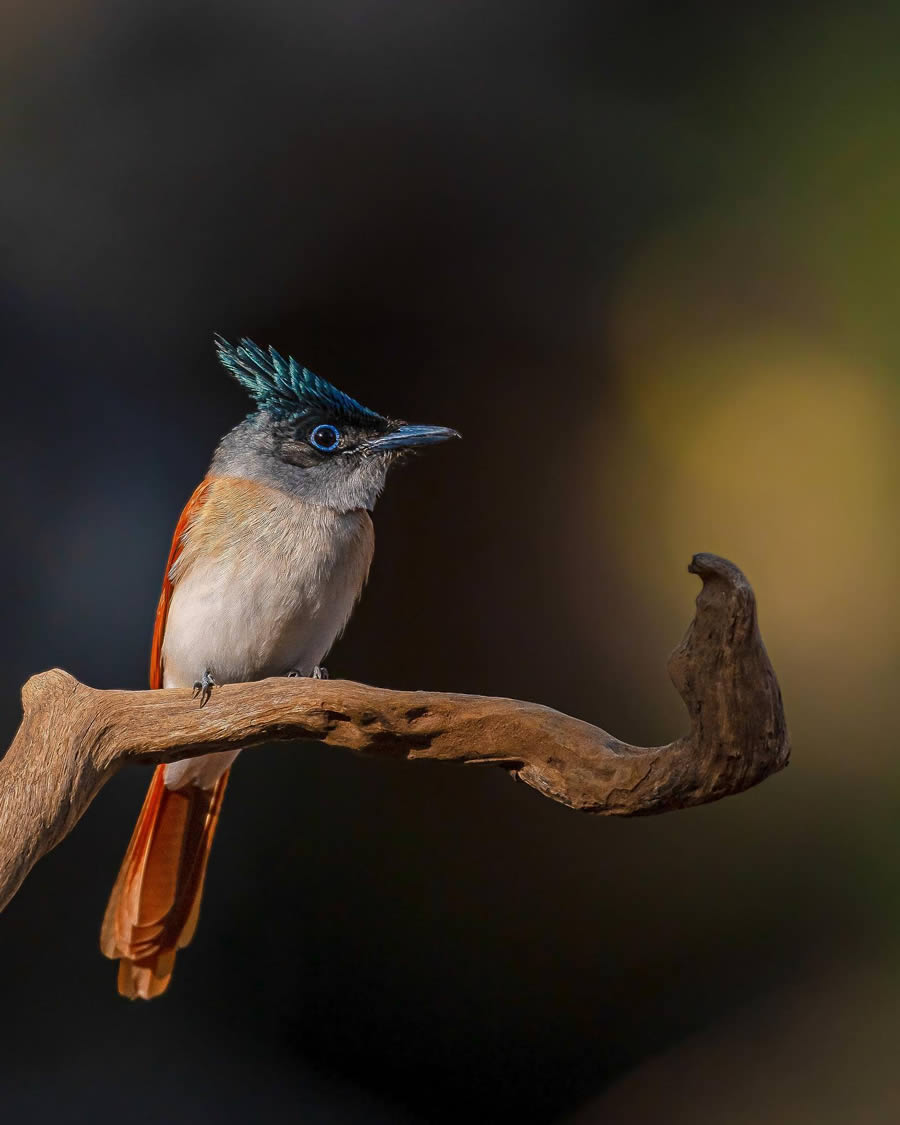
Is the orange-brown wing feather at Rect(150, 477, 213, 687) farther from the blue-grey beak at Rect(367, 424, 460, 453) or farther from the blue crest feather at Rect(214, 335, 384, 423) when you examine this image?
the blue-grey beak at Rect(367, 424, 460, 453)

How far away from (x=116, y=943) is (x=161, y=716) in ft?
1.70

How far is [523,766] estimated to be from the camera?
4.20 feet

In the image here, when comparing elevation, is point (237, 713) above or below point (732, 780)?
below

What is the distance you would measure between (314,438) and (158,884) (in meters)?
0.77

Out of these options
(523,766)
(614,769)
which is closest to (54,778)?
(523,766)

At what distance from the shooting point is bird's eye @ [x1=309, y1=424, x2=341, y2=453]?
1636 millimetres

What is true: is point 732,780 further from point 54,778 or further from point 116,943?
point 116,943

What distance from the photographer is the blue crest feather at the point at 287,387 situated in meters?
1.63

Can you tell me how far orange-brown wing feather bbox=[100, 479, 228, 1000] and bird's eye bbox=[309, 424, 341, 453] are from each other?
21 centimetres

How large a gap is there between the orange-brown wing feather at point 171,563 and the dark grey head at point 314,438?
9cm

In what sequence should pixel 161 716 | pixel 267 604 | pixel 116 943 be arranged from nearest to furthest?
pixel 161 716 → pixel 267 604 → pixel 116 943

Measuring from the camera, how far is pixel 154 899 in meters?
1.66

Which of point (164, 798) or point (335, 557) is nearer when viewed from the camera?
point (335, 557)

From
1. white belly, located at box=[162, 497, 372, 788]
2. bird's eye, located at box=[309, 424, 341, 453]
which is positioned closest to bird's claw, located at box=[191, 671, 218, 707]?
white belly, located at box=[162, 497, 372, 788]
